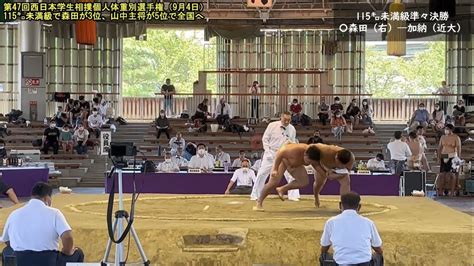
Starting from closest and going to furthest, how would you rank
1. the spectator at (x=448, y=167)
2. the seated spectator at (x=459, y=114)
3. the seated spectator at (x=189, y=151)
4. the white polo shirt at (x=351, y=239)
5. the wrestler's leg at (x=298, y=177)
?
1. the white polo shirt at (x=351, y=239)
2. the wrestler's leg at (x=298, y=177)
3. the spectator at (x=448, y=167)
4. the seated spectator at (x=189, y=151)
5. the seated spectator at (x=459, y=114)

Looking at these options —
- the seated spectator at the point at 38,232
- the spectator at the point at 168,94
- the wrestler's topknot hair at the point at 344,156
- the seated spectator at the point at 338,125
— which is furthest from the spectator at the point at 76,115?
the seated spectator at the point at 38,232

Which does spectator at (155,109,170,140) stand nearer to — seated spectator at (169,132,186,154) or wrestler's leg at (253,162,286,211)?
seated spectator at (169,132,186,154)

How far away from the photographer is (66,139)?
21.2m

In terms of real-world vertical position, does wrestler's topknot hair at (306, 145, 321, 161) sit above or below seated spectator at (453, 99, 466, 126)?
below

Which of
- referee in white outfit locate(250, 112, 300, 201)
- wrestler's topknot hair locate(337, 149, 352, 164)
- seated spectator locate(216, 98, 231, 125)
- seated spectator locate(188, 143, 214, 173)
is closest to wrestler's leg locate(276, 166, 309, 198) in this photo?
referee in white outfit locate(250, 112, 300, 201)

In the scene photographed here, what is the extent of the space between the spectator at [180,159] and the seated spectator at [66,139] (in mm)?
3379

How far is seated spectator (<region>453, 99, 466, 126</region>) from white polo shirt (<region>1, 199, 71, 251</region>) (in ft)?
57.6

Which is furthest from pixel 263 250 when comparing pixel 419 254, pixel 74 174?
pixel 74 174

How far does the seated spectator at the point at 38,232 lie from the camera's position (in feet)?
20.9

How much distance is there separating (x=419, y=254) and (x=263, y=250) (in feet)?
4.62

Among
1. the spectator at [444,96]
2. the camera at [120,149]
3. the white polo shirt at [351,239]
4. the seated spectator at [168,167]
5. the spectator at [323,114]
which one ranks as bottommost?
the seated spectator at [168,167]

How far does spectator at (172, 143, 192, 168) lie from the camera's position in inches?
654

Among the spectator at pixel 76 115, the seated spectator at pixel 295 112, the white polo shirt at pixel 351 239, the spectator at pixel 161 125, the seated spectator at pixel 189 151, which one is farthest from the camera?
the seated spectator at pixel 295 112

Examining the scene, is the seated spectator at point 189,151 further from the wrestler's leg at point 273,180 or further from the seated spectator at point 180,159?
the wrestler's leg at point 273,180
